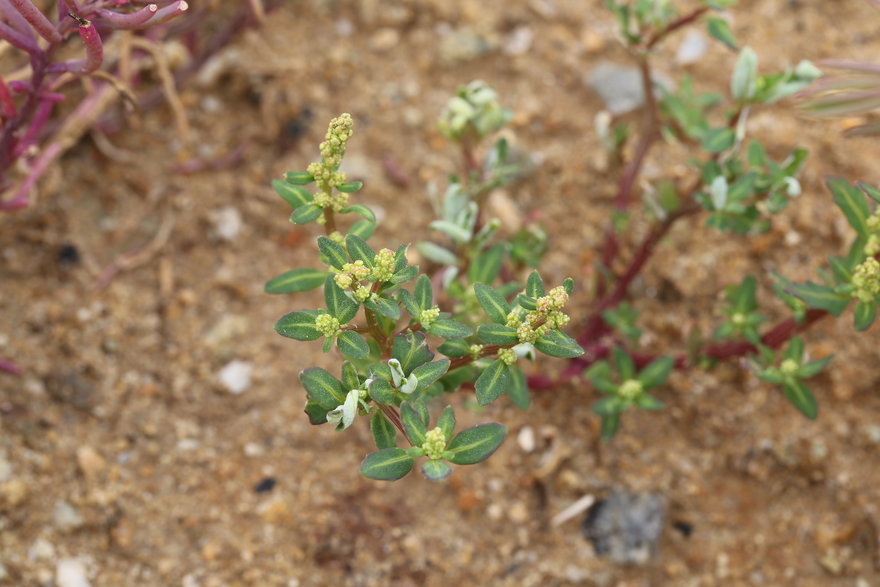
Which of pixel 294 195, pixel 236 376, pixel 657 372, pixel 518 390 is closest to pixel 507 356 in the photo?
pixel 518 390

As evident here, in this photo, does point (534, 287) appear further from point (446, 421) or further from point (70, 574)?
point (70, 574)

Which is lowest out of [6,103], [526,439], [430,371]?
[526,439]

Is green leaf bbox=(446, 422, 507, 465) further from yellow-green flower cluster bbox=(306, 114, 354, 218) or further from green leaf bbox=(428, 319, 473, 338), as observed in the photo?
yellow-green flower cluster bbox=(306, 114, 354, 218)

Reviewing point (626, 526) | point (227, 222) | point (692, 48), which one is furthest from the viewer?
point (692, 48)

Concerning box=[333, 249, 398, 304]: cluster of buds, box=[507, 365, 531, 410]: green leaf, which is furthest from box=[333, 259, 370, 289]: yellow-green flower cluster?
box=[507, 365, 531, 410]: green leaf

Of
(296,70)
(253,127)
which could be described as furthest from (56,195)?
(296,70)

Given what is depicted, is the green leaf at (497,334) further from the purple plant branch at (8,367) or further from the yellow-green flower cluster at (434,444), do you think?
the purple plant branch at (8,367)

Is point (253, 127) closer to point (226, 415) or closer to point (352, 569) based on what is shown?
point (226, 415)
